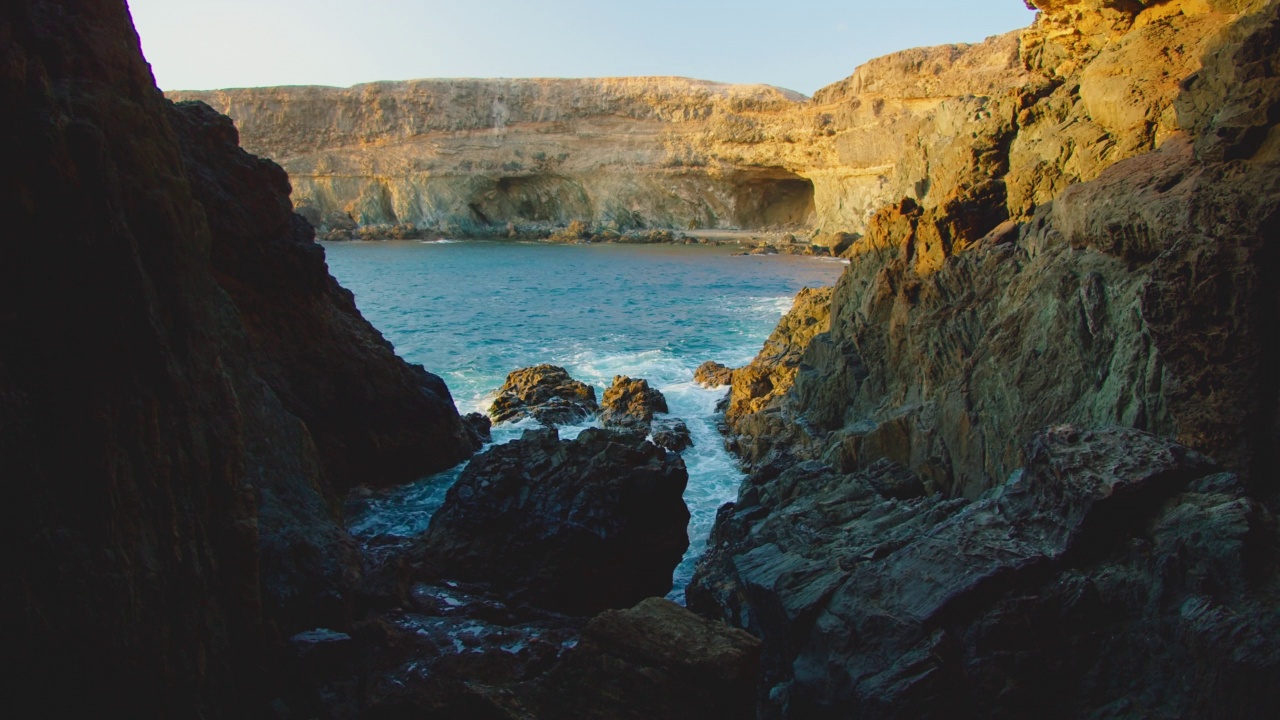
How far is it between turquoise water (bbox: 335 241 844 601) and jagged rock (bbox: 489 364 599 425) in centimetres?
55

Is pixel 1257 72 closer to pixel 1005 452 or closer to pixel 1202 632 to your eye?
pixel 1005 452

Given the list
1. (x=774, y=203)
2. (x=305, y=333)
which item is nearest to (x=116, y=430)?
(x=305, y=333)

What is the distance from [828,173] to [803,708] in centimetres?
5885

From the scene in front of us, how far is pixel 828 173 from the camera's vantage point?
59969 millimetres

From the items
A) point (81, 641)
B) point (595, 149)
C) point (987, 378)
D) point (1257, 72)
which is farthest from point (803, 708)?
point (595, 149)

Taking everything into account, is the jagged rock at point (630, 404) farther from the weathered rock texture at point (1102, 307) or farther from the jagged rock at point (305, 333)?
the weathered rock texture at point (1102, 307)

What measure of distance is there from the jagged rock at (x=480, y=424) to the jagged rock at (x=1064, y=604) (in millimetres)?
10330

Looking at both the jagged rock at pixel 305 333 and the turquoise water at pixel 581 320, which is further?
the turquoise water at pixel 581 320

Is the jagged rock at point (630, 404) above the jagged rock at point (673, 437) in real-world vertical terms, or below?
above

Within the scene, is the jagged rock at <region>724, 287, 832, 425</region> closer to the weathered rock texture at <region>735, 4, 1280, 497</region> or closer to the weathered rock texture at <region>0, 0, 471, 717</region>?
the weathered rock texture at <region>735, 4, 1280, 497</region>

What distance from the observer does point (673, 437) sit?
49.1ft

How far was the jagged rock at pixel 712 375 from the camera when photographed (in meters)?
19.6

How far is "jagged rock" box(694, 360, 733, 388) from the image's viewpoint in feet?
64.2

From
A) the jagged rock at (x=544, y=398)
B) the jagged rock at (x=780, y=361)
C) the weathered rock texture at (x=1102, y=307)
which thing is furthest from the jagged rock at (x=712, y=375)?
the weathered rock texture at (x=1102, y=307)
